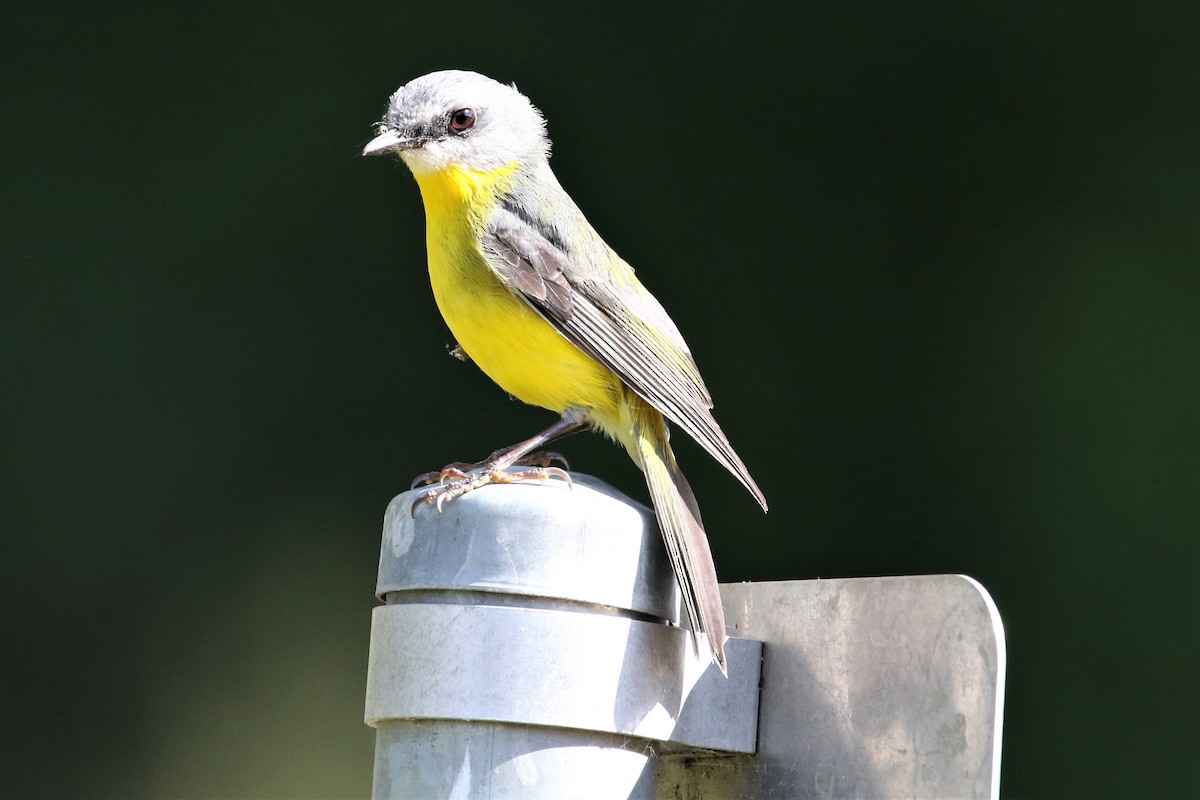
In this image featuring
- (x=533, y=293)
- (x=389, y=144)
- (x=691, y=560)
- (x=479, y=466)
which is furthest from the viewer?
(x=389, y=144)

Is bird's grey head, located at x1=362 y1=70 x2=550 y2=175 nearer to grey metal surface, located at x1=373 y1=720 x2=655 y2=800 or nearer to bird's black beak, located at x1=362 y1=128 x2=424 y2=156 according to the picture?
bird's black beak, located at x1=362 y1=128 x2=424 y2=156

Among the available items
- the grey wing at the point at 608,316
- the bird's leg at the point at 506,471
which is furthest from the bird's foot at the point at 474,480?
the grey wing at the point at 608,316

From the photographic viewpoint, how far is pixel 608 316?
2797mm

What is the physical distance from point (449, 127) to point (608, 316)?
60cm

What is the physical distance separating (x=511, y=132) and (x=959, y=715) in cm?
196

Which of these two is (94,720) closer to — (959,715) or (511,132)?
(511,132)

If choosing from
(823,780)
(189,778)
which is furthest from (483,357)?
(189,778)

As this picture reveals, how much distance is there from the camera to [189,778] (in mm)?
5613

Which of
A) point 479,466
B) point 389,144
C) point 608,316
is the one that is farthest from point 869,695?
point 389,144

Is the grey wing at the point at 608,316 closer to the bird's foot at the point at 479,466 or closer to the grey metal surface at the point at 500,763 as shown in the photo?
the bird's foot at the point at 479,466

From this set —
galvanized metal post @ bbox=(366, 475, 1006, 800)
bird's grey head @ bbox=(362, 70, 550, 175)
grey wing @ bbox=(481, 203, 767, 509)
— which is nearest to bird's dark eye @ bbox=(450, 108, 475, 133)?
bird's grey head @ bbox=(362, 70, 550, 175)

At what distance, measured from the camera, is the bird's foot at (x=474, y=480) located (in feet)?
5.48

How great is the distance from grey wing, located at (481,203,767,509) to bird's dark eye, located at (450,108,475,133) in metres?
0.24

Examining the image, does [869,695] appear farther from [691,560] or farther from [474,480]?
[474,480]
